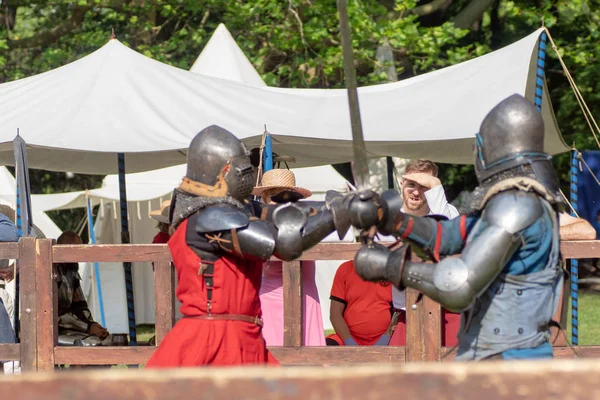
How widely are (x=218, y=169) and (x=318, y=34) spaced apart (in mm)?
8546

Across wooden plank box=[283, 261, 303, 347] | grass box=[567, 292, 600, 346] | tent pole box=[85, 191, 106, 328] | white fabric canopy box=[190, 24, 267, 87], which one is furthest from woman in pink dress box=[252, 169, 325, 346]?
tent pole box=[85, 191, 106, 328]

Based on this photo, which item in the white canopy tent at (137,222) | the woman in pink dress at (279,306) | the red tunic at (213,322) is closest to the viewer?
the red tunic at (213,322)

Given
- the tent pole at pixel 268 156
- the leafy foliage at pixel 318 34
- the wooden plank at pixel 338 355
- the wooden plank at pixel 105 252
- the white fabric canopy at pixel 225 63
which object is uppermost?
the leafy foliage at pixel 318 34

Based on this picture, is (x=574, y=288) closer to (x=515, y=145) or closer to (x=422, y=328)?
(x=422, y=328)

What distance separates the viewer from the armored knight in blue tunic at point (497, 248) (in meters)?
3.05

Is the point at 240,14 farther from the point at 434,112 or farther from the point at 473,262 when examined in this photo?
the point at 473,262

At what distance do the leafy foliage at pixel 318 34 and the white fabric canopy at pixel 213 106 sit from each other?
4.99 meters

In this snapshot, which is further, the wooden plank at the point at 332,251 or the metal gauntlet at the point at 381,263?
the wooden plank at the point at 332,251

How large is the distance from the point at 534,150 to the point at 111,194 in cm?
865

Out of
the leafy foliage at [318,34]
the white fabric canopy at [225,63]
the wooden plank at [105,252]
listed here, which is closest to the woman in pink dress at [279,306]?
the wooden plank at [105,252]

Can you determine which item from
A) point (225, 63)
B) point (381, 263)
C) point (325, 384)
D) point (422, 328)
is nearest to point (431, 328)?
point (422, 328)

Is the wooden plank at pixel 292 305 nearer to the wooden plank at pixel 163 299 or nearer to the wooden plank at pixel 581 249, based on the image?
the wooden plank at pixel 163 299

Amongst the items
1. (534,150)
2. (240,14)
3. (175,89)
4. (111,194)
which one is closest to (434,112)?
(175,89)

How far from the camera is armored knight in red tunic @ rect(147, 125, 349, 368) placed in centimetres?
348
